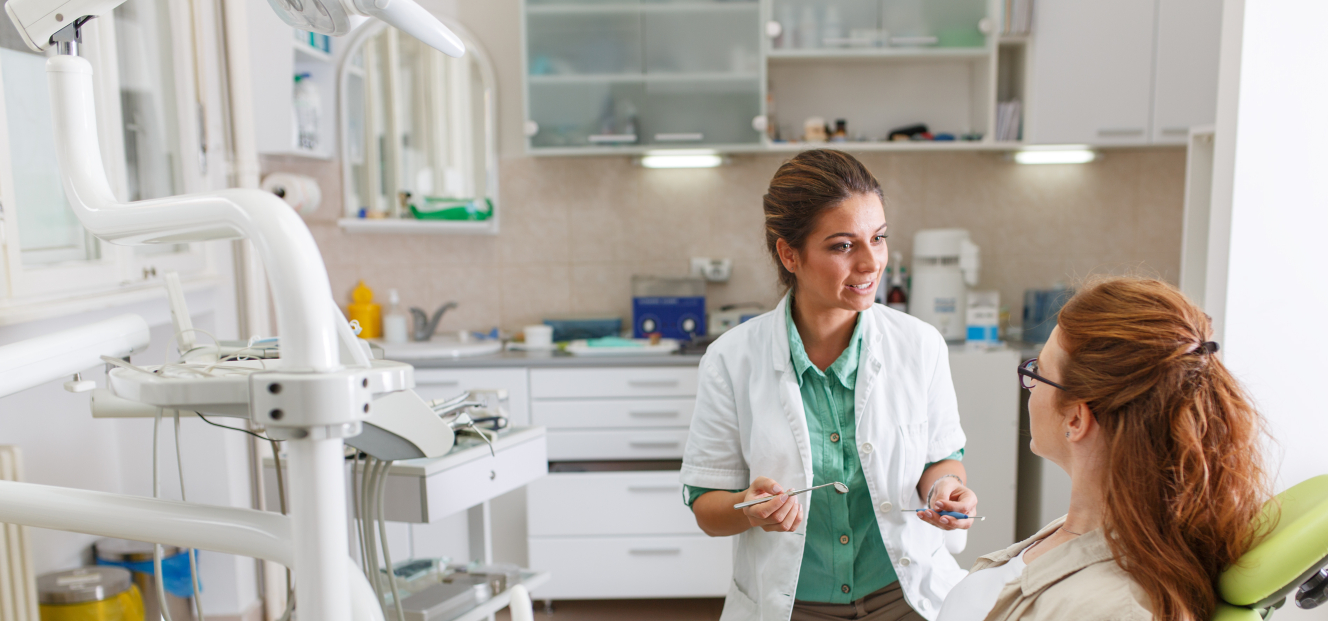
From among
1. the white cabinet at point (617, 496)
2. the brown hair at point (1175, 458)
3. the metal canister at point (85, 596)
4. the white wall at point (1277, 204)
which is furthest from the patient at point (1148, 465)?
the white cabinet at point (617, 496)

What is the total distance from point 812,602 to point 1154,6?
105 inches

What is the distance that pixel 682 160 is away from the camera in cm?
341

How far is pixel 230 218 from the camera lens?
564 millimetres

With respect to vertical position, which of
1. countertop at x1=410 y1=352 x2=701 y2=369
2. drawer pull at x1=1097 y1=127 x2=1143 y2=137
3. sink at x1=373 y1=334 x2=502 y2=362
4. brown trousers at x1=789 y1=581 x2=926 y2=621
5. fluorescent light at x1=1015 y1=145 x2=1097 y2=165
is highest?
drawer pull at x1=1097 y1=127 x2=1143 y2=137

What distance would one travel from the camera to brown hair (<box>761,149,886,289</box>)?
1.37 meters

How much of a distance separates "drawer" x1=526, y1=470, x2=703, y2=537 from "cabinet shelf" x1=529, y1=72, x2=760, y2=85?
4.65ft

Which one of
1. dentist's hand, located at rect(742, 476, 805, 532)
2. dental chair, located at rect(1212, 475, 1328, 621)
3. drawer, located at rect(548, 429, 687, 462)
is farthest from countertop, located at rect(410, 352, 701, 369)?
dental chair, located at rect(1212, 475, 1328, 621)

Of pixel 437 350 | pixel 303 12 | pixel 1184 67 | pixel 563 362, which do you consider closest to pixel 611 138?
pixel 563 362

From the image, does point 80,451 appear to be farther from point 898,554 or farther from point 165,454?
point 898,554

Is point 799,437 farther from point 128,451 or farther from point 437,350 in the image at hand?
point 128,451

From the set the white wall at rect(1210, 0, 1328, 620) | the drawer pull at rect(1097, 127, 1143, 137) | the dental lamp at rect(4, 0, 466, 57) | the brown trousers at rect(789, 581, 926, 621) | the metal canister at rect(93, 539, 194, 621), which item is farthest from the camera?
the drawer pull at rect(1097, 127, 1143, 137)

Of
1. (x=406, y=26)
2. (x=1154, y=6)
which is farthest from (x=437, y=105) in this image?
(x=406, y=26)

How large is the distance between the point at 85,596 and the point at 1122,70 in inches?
135

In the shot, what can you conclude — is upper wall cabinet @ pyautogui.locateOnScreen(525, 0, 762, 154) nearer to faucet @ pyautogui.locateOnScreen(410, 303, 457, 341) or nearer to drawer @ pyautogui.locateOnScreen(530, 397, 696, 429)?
faucet @ pyautogui.locateOnScreen(410, 303, 457, 341)
